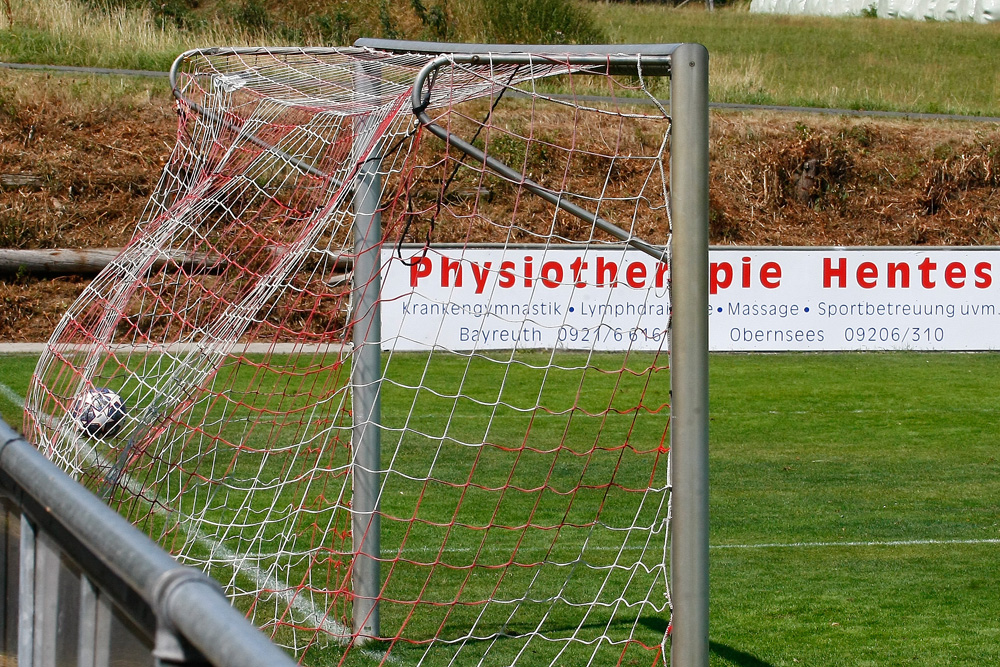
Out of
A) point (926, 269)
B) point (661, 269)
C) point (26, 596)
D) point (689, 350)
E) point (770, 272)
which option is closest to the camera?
point (26, 596)

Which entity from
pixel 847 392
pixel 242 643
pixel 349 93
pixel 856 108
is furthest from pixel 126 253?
pixel 856 108

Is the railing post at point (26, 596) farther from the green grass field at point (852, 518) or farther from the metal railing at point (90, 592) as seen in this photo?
the green grass field at point (852, 518)

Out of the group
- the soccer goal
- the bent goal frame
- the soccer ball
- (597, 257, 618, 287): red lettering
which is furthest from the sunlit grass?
the bent goal frame

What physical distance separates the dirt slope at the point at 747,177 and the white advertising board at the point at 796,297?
5275 mm

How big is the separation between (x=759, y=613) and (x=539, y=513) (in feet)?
6.89

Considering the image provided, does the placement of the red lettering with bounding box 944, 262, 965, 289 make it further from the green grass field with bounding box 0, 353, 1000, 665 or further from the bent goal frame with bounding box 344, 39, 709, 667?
the bent goal frame with bounding box 344, 39, 709, 667

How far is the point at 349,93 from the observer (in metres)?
6.32

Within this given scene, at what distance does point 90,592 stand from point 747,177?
818 inches

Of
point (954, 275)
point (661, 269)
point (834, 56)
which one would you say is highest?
point (834, 56)

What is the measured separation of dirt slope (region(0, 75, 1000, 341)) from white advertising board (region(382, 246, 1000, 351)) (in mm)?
5275

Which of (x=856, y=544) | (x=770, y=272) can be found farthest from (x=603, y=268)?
(x=856, y=544)

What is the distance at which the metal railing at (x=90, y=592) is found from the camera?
4.38 ft

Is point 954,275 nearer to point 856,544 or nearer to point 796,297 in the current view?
point 796,297

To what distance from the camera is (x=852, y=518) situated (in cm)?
715
